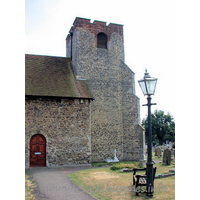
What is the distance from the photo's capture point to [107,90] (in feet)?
61.4

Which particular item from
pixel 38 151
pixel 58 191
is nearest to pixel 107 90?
pixel 38 151

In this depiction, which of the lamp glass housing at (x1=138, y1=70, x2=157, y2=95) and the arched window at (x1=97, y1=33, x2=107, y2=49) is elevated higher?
the arched window at (x1=97, y1=33, x2=107, y2=49)

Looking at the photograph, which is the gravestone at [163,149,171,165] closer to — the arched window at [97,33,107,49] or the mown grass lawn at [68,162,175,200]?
the mown grass lawn at [68,162,175,200]

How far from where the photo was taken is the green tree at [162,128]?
153ft

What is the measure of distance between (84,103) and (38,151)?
4643mm

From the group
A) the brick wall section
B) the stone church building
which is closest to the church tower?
the stone church building

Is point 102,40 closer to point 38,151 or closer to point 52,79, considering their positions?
point 52,79

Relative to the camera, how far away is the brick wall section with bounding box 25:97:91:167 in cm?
1436

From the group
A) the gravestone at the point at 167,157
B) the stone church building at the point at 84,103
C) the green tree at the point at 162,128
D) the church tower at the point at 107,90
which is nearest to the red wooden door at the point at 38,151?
the stone church building at the point at 84,103

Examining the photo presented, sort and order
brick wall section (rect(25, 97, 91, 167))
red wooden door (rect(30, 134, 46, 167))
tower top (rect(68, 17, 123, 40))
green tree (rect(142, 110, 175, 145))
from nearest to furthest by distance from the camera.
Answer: red wooden door (rect(30, 134, 46, 167)) < brick wall section (rect(25, 97, 91, 167)) < tower top (rect(68, 17, 123, 40)) < green tree (rect(142, 110, 175, 145))

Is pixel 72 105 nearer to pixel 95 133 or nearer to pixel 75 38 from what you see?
pixel 95 133

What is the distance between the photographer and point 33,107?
14.4m

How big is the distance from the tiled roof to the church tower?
3.31 ft

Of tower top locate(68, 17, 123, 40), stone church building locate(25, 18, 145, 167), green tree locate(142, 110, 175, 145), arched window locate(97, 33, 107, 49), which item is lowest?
green tree locate(142, 110, 175, 145)
